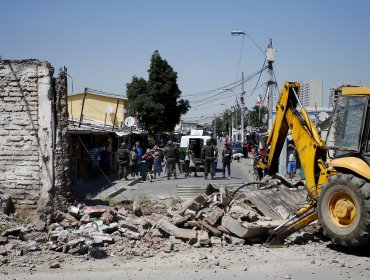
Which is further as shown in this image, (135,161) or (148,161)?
(148,161)

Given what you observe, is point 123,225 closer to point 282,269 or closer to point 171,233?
point 171,233

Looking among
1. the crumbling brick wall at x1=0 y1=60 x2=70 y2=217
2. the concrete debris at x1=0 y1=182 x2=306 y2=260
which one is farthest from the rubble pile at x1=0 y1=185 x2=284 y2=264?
the crumbling brick wall at x1=0 y1=60 x2=70 y2=217

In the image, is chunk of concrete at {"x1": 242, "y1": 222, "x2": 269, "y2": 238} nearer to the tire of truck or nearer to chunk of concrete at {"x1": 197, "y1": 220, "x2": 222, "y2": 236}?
chunk of concrete at {"x1": 197, "y1": 220, "x2": 222, "y2": 236}

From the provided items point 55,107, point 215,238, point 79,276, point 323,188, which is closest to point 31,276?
point 79,276

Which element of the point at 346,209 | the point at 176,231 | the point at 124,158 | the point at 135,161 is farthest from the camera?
the point at 135,161

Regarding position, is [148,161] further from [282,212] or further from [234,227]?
[234,227]

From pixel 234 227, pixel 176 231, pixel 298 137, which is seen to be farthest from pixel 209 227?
pixel 298 137

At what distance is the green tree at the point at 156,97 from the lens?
35719mm

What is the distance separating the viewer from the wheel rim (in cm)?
745

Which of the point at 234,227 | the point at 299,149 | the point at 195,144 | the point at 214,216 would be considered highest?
the point at 299,149

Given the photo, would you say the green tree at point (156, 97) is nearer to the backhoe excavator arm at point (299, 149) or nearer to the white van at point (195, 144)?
the white van at point (195, 144)

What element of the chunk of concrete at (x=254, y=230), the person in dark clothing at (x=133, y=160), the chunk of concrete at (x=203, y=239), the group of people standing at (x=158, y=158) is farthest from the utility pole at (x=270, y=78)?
the chunk of concrete at (x=203, y=239)

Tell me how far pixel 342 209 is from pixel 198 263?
8.68 feet

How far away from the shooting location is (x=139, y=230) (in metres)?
8.88
